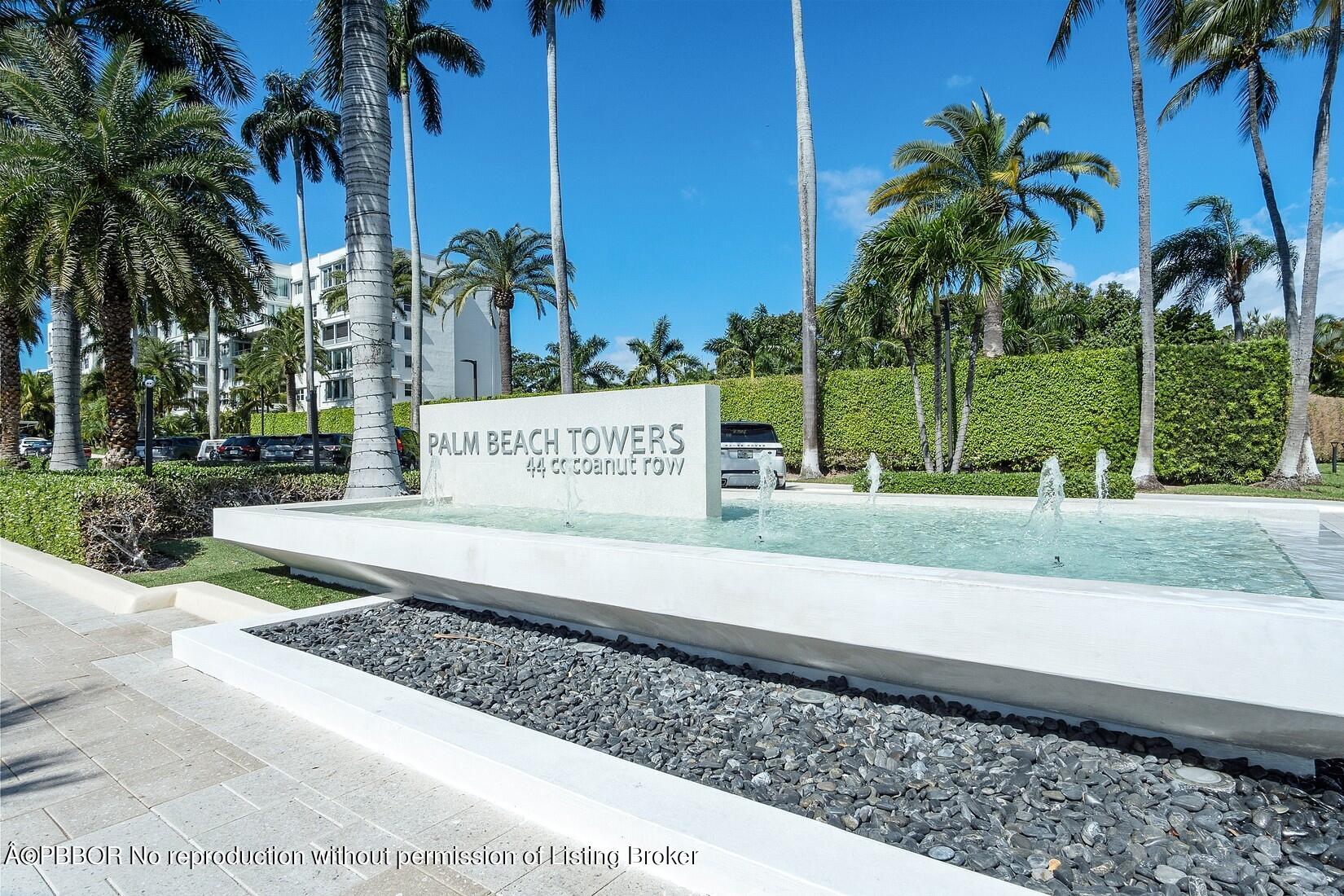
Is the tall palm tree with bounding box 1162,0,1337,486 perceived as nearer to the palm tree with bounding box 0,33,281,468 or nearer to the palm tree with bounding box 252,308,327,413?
the palm tree with bounding box 0,33,281,468

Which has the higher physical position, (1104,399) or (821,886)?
(1104,399)

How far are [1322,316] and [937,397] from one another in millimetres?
54825

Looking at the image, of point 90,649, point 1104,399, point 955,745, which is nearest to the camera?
point 955,745

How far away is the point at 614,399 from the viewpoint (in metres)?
8.06

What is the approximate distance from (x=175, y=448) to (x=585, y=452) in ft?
109

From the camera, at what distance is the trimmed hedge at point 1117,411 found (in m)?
15.5

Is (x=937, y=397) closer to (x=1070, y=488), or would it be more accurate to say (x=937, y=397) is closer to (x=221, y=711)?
(x=1070, y=488)

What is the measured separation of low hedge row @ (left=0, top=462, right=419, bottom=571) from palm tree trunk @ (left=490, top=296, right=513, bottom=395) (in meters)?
14.5

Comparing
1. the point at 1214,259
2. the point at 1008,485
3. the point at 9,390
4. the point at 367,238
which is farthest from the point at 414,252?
the point at 1214,259

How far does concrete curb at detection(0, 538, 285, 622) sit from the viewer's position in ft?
20.6

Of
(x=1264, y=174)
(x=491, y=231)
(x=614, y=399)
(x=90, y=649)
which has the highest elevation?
(x=491, y=231)

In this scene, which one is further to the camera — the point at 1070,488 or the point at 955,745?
the point at 1070,488

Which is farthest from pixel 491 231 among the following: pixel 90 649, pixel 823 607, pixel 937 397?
pixel 823 607

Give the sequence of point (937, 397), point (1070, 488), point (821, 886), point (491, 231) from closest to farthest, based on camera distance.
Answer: point (821, 886) → point (1070, 488) → point (937, 397) → point (491, 231)
